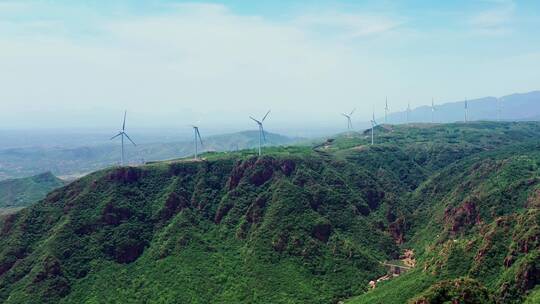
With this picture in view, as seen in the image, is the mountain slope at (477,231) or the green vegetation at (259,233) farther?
the green vegetation at (259,233)

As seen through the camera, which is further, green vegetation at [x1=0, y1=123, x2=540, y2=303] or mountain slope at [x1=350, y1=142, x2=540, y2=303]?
green vegetation at [x1=0, y1=123, x2=540, y2=303]

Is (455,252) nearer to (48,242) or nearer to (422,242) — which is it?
(422,242)

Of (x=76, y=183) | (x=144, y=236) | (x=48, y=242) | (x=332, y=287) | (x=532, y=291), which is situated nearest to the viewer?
(x=532, y=291)

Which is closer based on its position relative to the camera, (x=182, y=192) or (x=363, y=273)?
(x=363, y=273)

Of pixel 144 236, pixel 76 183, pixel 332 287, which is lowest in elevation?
pixel 332 287

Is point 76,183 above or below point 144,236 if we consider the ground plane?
above

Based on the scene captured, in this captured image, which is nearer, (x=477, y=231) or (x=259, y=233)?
(x=477, y=231)

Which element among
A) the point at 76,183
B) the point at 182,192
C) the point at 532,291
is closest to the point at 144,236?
the point at 182,192

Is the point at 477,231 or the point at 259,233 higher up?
the point at 477,231
